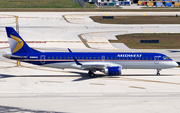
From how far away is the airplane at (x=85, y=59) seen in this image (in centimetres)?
4691

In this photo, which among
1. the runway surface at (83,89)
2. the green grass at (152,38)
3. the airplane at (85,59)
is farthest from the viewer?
the green grass at (152,38)

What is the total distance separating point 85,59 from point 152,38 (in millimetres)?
40100

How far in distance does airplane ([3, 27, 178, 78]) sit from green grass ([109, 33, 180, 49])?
984 inches

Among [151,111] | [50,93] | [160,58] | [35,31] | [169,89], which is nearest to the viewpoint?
[151,111]

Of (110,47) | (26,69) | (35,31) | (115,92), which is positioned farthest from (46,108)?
(35,31)

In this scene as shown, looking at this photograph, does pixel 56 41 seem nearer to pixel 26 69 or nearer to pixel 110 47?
pixel 110 47

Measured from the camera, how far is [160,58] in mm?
49094

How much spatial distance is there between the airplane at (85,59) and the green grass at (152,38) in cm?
2500

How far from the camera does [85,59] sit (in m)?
48.0

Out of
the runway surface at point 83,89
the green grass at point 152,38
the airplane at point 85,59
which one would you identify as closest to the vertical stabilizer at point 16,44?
the airplane at point 85,59

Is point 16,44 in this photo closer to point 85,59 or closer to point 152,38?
point 85,59

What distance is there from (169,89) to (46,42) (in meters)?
42.4

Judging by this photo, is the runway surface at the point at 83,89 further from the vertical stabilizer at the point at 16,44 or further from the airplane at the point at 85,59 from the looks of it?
→ the vertical stabilizer at the point at 16,44

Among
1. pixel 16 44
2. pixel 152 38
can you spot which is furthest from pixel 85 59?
pixel 152 38
